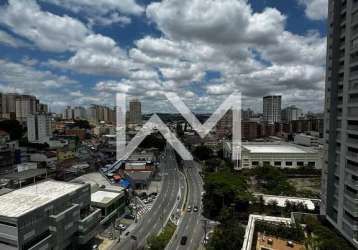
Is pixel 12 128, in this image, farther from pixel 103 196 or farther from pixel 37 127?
pixel 103 196

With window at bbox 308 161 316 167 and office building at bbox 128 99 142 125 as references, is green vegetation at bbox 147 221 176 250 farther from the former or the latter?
office building at bbox 128 99 142 125

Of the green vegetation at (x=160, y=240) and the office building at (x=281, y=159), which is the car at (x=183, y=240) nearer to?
the green vegetation at (x=160, y=240)

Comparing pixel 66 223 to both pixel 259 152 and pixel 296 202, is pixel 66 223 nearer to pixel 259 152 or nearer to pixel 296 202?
pixel 296 202

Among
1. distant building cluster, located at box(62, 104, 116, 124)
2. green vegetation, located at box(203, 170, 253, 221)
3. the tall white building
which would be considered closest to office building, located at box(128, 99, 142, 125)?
distant building cluster, located at box(62, 104, 116, 124)

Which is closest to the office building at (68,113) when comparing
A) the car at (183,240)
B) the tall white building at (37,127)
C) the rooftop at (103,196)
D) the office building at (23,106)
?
the office building at (23,106)

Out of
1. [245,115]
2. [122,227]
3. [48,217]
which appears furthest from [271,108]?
[48,217]

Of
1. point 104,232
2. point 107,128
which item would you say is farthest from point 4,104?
point 104,232

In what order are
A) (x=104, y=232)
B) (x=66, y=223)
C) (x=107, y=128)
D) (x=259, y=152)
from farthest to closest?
(x=107, y=128)
(x=259, y=152)
(x=104, y=232)
(x=66, y=223)
